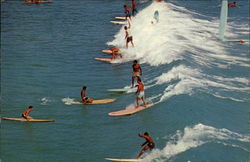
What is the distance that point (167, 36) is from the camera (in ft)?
104

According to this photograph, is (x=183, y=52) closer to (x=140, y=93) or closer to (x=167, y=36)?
(x=167, y=36)

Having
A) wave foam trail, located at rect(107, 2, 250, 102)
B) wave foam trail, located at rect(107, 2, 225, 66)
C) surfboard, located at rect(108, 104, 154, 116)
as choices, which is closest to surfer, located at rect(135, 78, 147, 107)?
surfboard, located at rect(108, 104, 154, 116)

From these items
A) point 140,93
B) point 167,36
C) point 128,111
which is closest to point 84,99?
point 128,111

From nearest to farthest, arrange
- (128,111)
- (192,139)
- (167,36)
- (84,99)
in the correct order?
1. (192,139)
2. (128,111)
3. (84,99)
4. (167,36)

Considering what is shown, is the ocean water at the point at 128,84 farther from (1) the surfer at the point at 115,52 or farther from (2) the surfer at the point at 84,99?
(1) the surfer at the point at 115,52

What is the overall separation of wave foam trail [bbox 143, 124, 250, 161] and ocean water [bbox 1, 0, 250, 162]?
0.03m

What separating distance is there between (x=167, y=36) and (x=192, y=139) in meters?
16.5

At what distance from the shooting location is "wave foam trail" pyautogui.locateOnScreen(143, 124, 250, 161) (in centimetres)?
1530

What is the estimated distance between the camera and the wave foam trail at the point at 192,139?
1530 centimetres

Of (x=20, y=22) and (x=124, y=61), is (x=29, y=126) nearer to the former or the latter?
(x=124, y=61)

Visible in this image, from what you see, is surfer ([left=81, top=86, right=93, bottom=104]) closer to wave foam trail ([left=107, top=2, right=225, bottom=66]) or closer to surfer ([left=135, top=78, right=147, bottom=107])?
surfer ([left=135, top=78, right=147, bottom=107])

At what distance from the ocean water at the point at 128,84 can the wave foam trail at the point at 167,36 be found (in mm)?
87

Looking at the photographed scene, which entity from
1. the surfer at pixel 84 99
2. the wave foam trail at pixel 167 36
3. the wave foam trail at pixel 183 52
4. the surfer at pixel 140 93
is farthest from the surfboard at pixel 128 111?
the wave foam trail at pixel 167 36

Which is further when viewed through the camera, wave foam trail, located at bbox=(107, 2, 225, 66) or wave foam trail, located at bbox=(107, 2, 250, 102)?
wave foam trail, located at bbox=(107, 2, 225, 66)
